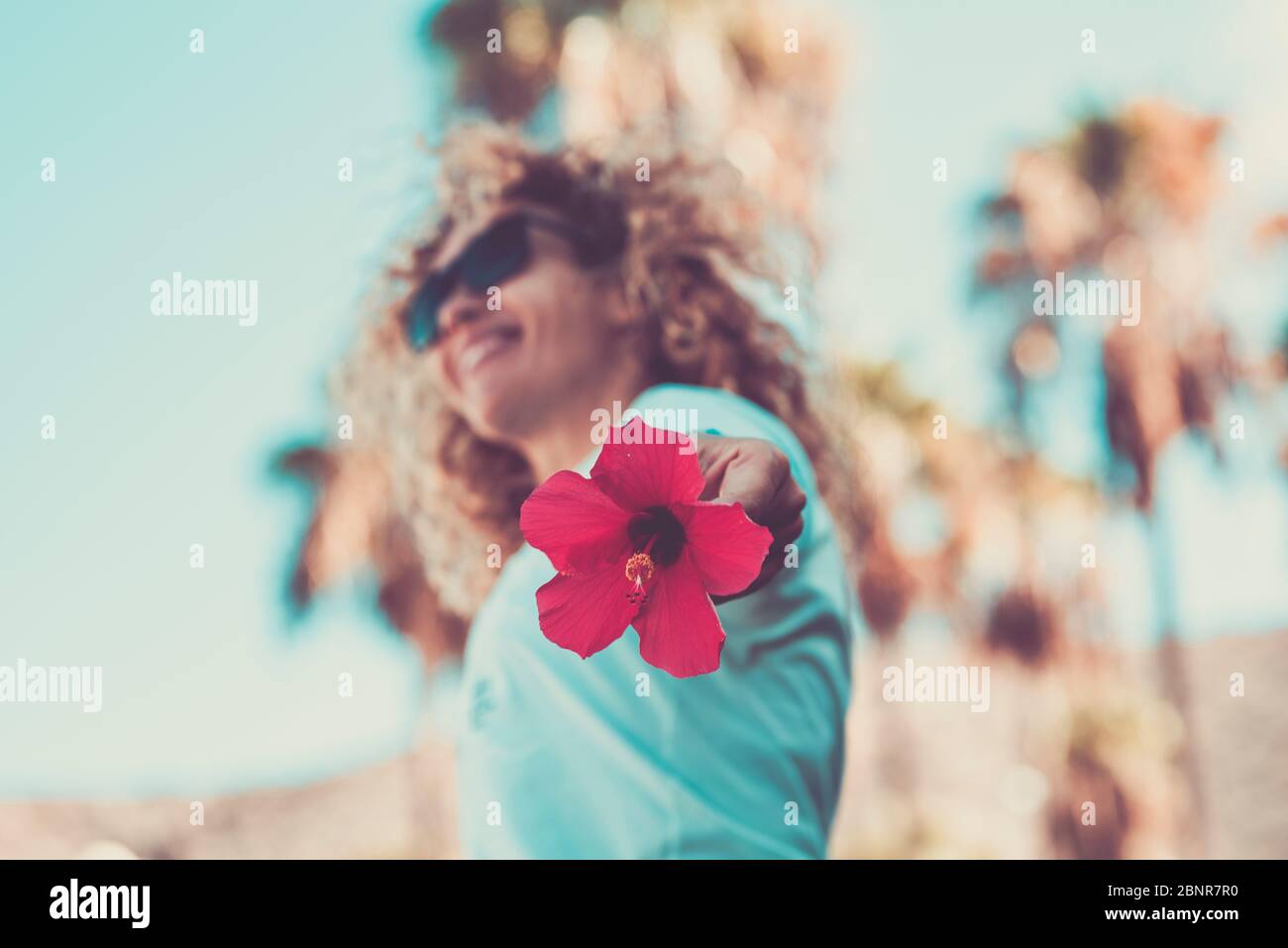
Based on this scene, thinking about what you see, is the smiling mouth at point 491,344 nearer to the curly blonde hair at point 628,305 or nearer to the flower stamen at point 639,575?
the curly blonde hair at point 628,305

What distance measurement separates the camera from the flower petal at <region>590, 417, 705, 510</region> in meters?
1.00

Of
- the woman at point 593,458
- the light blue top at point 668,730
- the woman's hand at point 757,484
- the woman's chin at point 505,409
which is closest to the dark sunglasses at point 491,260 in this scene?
the woman at point 593,458

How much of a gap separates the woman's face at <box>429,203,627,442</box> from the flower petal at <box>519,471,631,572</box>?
2.05ft

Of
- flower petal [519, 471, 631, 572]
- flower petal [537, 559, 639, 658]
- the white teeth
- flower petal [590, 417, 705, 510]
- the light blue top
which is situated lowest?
the light blue top

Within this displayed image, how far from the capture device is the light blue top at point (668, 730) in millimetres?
1325

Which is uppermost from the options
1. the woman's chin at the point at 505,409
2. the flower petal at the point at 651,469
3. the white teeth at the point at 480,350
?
the white teeth at the point at 480,350

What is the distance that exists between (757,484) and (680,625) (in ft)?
0.51

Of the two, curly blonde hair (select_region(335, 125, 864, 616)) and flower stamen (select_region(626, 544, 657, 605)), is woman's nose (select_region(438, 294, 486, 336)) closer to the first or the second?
curly blonde hair (select_region(335, 125, 864, 616))

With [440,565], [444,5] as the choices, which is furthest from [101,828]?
[440,565]

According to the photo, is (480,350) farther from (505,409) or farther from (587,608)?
(587,608)

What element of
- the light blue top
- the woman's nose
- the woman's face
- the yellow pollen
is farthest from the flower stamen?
the woman's nose

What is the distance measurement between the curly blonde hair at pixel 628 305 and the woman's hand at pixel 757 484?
0.61 m
